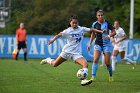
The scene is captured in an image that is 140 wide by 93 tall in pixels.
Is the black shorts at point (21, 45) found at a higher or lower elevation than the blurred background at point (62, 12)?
lower

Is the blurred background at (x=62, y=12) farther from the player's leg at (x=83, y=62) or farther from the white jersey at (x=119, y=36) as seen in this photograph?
the player's leg at (x=83, y=62)

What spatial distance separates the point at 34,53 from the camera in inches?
1305

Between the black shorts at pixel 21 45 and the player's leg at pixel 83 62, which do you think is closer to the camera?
the player's leg at pixel 83 62

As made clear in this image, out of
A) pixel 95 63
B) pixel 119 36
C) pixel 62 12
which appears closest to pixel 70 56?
pixel 95 63

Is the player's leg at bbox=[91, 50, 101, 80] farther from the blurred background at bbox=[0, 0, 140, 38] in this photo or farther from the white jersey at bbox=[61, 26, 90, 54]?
the blurred background at bbox=[0, 0, 140, 38]

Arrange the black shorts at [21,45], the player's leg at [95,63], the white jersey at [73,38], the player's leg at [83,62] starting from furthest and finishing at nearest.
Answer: the black shorts at [21,45], the player's leg at [95,63], the white jersey at [73,38], the player's leg at [83,62]

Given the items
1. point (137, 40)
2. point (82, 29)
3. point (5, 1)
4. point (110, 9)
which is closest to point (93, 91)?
point (82, 29)

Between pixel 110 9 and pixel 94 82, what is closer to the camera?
pixel 94 82

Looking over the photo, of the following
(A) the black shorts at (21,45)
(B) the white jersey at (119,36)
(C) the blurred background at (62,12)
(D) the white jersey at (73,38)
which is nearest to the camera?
(D) the white jersey at (73,38)

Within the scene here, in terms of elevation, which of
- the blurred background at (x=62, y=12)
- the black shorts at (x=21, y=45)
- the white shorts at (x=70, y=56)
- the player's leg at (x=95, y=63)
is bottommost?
the player's leg at (x=95, y=63)

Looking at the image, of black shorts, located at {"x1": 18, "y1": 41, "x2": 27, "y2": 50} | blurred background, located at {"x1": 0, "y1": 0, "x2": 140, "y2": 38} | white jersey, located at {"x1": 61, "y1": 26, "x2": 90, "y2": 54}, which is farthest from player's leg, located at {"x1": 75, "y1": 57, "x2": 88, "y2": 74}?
blurred background, located at {"x1": 0, "y1": 0, "x2": 140, "y2": 38}

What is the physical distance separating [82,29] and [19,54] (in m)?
17.8

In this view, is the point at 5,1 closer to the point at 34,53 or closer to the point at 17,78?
the point at 34,53

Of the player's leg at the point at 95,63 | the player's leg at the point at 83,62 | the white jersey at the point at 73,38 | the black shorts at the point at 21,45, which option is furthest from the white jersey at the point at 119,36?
the black shorts at the point at 21,45
